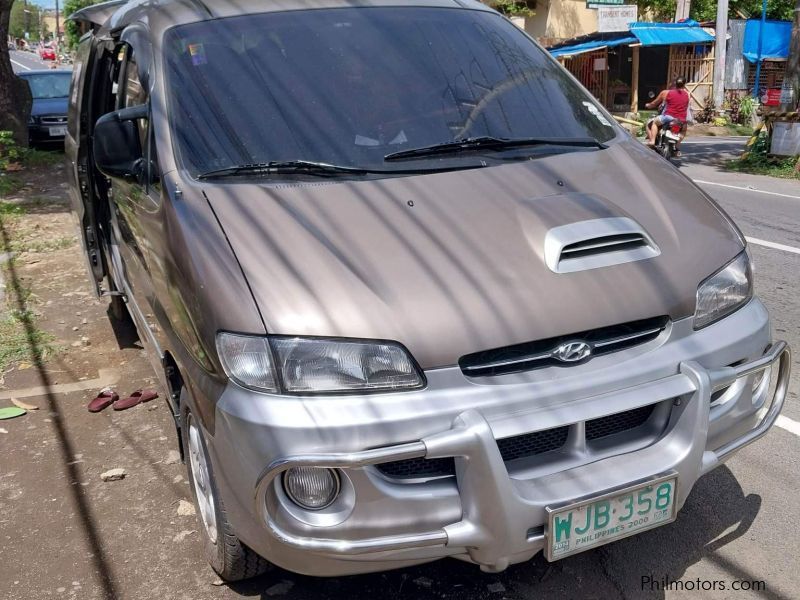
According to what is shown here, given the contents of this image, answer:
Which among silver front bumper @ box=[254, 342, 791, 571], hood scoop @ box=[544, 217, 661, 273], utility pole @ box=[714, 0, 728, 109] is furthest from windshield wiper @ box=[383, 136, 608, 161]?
utility pole @ box=[714, 0, 728, 109]

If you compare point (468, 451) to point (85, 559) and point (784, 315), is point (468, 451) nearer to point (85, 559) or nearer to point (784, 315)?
point (85, 559)

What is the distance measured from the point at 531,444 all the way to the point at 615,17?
2500 cm

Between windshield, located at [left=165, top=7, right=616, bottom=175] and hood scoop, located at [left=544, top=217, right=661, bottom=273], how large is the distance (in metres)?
0.63

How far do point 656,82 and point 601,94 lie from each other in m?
1.99

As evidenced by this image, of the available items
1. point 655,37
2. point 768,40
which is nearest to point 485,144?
point 655,37

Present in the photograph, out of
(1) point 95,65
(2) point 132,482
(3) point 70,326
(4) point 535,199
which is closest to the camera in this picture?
(4) point 535,199

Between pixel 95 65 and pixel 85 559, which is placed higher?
pixel 95 65

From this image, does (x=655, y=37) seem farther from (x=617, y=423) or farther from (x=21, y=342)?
(x=617, y=423)

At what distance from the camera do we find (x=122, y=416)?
14.8 ft

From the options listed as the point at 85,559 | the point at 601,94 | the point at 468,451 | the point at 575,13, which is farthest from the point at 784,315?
the point at 575,13

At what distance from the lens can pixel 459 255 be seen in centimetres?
256

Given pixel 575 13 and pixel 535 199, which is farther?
pixel 575 13

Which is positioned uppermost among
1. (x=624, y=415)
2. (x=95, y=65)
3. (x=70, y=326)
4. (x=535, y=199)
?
(x=95, y=65)

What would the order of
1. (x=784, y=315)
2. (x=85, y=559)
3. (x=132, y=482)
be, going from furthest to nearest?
(x=784, y=315) → (x=132, y=482) → (x=85, y=559)
